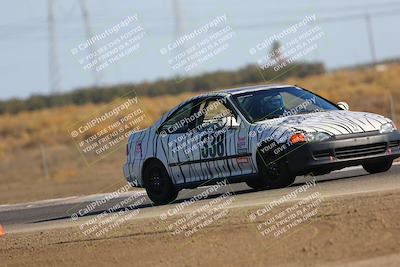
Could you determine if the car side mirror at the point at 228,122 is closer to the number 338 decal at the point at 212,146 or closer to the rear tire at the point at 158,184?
the number 338 decal at the point at 212,146

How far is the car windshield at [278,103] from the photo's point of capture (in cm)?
1341

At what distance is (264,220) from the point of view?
33.2 feet

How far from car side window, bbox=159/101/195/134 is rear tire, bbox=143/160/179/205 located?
0.51m

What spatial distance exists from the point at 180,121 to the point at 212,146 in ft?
3.09

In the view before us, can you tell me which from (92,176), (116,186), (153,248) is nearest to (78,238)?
(153,248)

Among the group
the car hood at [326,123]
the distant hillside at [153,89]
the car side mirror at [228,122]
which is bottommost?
the distant hillside at [153,89]

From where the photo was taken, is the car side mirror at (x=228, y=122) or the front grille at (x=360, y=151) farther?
the car side mirror at (x=228, y=122)

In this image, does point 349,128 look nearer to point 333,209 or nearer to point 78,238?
point 333,209

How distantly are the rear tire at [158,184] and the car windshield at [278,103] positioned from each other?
1.57 meters

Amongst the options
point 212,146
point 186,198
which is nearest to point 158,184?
point 186,198

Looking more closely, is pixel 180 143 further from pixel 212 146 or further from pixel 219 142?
pixel 219 142

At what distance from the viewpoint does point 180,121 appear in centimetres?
1422

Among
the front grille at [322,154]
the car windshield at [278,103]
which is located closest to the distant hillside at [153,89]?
the car windshield at [278,103]

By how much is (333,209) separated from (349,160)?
2.64 m
